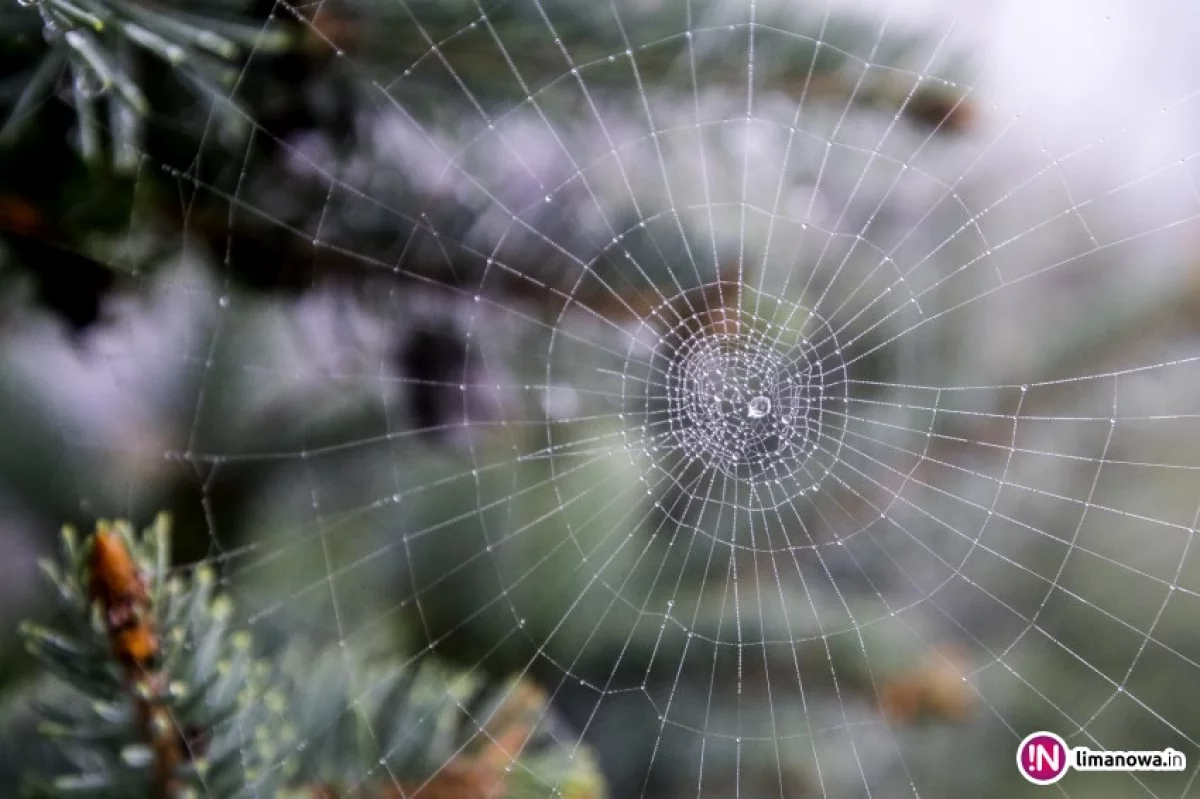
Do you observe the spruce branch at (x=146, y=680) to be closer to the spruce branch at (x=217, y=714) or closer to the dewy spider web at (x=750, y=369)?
the spruce branch at (x=217, y=714)

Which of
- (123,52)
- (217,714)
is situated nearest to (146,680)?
(217,714)

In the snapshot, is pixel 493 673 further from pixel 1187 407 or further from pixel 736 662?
pixel 1187 407

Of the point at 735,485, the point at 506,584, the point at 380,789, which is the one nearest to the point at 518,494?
the point at 506,584

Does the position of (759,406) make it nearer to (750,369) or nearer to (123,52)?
(750,369)

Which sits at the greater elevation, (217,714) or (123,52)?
(123,52)

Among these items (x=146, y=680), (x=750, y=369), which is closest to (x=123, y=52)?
(x=146, y=680)

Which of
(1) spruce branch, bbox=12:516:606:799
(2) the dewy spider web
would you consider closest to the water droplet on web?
(2) the dewy spider web

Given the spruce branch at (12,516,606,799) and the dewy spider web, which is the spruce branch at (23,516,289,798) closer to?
the spruce branch at (12,516,606,799)

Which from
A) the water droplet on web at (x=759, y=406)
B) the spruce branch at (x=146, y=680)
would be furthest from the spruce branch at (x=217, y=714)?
the water droplet on web at (x=759, y=406)

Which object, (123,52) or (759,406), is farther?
(759,406)
